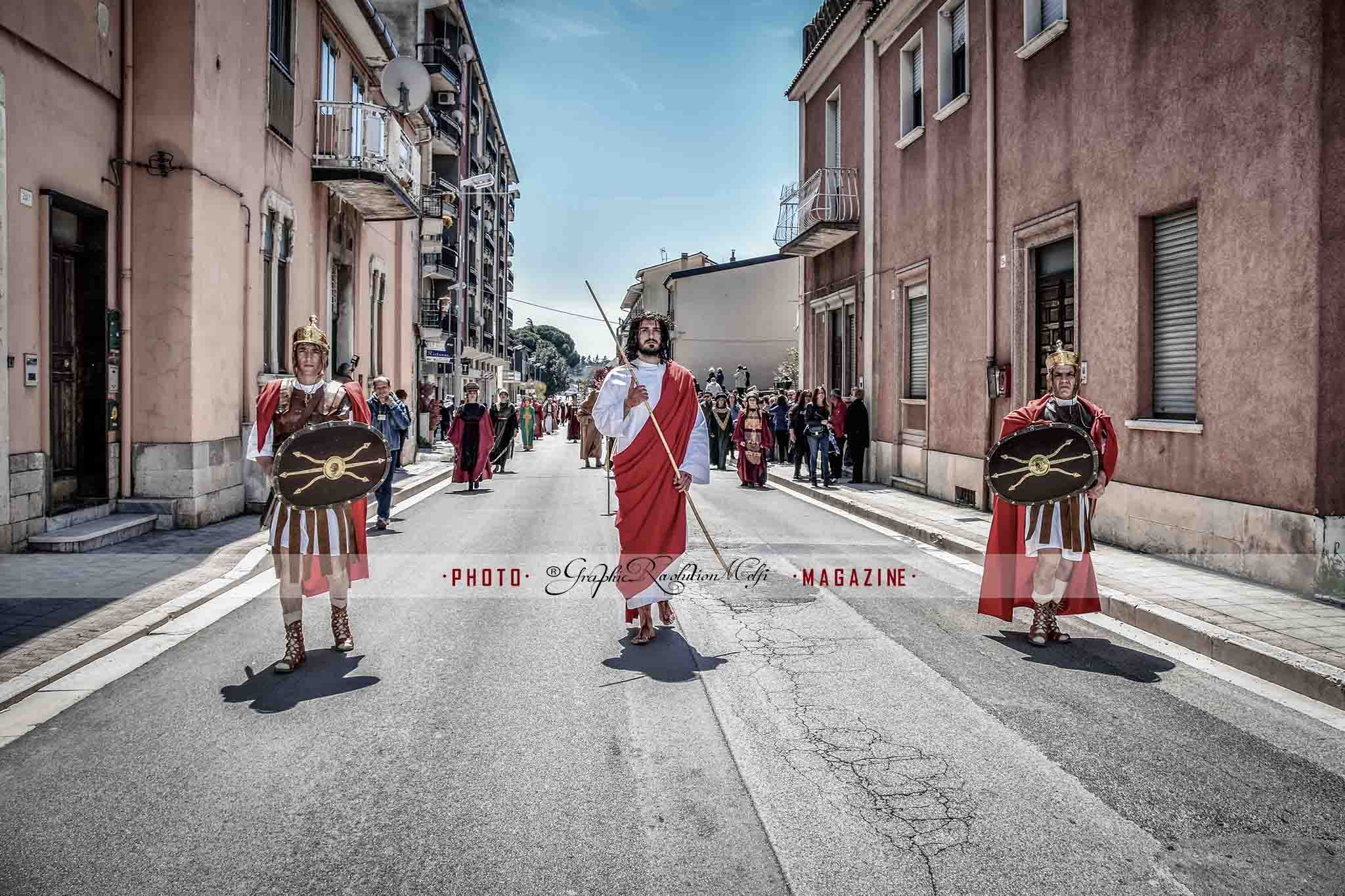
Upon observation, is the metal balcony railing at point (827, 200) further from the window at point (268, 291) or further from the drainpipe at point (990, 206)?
the window at point (268, 291)

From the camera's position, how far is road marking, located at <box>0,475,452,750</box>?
4746 millimetres

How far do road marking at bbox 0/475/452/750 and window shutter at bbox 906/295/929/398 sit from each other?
1145 cm

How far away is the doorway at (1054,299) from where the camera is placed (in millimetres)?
11859

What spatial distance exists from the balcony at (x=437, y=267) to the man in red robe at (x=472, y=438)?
28268 mm

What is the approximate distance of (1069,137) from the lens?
11.4 metres

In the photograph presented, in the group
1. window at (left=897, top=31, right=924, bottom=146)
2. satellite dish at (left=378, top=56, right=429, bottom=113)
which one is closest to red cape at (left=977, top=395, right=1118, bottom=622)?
window at (left=897, top=31, right=924, bottom=146)

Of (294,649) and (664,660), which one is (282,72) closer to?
(294,649)

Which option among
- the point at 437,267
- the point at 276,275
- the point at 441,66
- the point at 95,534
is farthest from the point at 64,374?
the point at 437,267

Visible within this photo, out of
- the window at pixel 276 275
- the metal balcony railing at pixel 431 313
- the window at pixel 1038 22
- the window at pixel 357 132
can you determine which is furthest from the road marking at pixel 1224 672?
the metal balcony railing at pixel 431 313

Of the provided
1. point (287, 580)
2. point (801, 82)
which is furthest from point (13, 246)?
point (801, 82)

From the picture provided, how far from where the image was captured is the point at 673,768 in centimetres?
407

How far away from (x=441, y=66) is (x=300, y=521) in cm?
3801

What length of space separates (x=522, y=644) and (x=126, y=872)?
3133 millimetres

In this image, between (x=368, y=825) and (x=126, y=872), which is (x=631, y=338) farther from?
(x=126, y=872)
